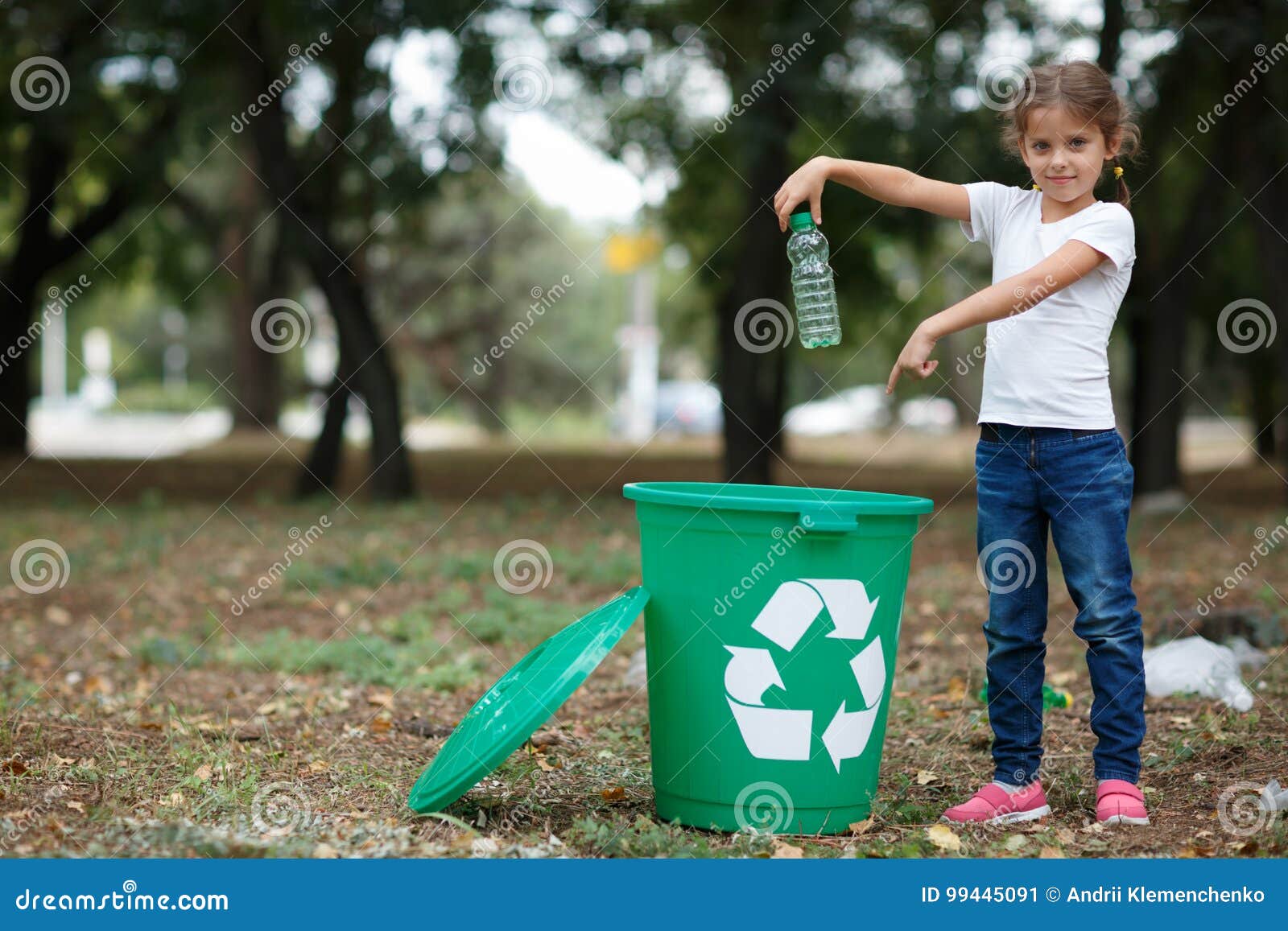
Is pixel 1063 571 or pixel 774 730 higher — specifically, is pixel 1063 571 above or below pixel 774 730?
above

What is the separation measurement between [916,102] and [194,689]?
723cm

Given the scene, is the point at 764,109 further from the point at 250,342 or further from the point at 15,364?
the point at 250,342

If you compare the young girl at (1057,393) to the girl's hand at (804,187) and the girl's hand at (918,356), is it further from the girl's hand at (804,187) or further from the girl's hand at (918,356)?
the girl's hand at (918,356)

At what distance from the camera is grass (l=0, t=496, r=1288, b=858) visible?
2.88 metres

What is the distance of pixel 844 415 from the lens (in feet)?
119

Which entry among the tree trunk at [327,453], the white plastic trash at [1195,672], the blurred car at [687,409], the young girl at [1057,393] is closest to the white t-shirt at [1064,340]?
the young girl at [1057,393]

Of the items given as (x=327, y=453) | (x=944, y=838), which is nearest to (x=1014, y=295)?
(x=944, y=838)

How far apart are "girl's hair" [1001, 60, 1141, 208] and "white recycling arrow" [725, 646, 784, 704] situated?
4.48ft

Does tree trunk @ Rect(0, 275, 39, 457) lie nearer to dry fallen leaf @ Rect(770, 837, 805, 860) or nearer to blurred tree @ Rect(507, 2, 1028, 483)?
blurred tree @ Rect(507, 2, 1028, 483)

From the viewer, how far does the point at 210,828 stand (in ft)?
9.23

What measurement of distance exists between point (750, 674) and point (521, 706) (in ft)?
1.67

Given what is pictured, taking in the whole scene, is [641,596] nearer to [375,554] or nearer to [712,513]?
[712,513]

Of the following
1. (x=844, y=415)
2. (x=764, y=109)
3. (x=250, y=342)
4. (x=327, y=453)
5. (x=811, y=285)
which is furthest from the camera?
(x=844, y=415)

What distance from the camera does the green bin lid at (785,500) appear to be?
280 centimetres
